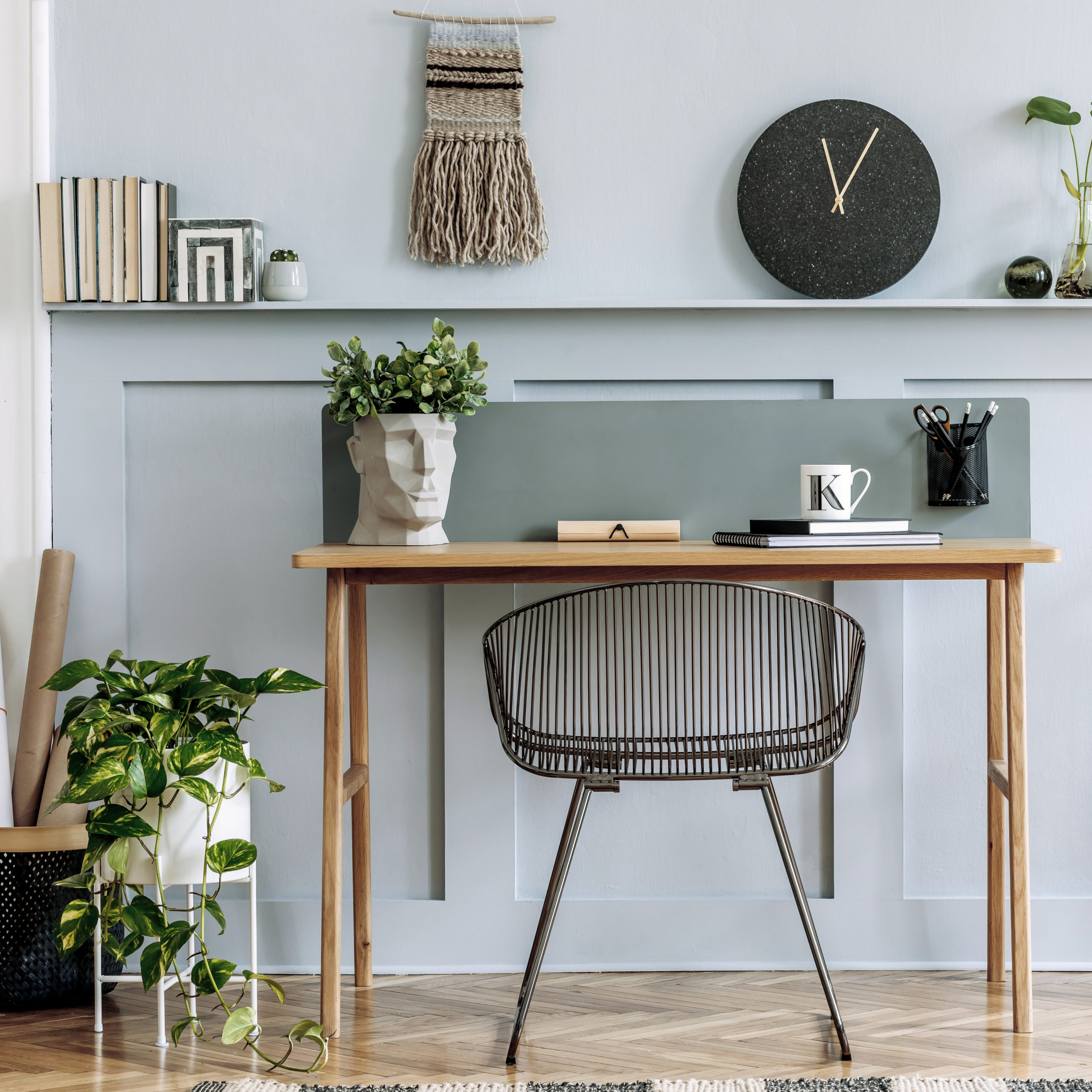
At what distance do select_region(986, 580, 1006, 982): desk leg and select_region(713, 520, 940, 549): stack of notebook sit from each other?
0.33m

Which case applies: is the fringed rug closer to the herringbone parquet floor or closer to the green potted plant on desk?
the herringbone parquet floor

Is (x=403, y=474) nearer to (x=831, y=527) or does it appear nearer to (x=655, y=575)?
(x=655, y=575)

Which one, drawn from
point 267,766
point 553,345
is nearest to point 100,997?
point 267,766

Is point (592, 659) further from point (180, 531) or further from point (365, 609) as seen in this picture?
point (180, 531)

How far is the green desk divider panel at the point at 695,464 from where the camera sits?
208 cm

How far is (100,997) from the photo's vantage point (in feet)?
6.10

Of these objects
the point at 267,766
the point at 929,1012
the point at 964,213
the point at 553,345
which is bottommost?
the point at 929,1012

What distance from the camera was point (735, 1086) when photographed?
5.30 ft

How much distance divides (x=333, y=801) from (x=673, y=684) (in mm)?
792

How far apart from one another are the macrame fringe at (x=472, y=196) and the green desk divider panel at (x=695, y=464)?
1.16ft

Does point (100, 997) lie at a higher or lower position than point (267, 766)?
lower

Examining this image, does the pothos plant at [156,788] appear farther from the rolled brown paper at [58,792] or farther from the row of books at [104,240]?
the row of books at [104,240]

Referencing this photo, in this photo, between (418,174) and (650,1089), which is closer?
(650,1089)

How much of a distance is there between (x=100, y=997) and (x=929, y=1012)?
1500 mm
